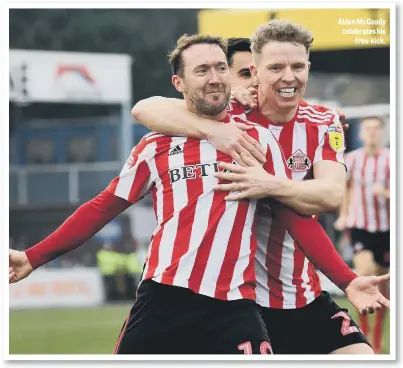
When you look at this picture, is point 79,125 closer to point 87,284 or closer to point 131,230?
point 131,230

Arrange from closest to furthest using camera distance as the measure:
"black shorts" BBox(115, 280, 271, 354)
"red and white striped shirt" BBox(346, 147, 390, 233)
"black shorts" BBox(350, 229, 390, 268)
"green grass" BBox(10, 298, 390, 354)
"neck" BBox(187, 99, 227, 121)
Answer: "black shorts" BBox(115, 280, 271, 354) < "neck" BBox(187, 99, 227, 121) < "green grass" BBox(10, 298, 390, 354) < "black shorts" BBox(350, 229, 390, 268) < "red and white striped shirt" BBox(346, 147, 390, 233)

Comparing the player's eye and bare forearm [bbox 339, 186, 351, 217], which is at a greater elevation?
the player's eye

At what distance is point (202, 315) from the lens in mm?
3191

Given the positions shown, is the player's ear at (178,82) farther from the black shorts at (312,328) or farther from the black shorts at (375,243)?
the black shorts at (375,243)

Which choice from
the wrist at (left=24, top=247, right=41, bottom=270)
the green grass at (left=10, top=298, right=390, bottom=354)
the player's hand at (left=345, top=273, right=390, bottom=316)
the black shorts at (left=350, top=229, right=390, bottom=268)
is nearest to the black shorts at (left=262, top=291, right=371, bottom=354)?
the player's hand at (left=345, top=273, right=390, bottom=316)

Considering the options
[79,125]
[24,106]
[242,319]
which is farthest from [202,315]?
[79,125]

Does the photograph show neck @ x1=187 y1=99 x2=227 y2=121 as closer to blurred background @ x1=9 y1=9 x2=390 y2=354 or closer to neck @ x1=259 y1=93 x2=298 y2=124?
neck @ x1=259 y1=93 x2=298 y2=124

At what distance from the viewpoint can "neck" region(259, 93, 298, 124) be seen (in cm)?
352

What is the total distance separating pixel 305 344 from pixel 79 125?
30.2ft

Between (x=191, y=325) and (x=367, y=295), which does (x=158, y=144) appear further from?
(x=367, y=295)

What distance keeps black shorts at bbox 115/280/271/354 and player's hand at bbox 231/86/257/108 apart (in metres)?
0.75

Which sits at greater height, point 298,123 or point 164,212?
point 298,123

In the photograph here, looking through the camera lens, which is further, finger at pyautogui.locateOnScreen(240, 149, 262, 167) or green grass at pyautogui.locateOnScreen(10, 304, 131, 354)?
green grass at pyautogui.locateOnScreen(10, 304, 131, 354)

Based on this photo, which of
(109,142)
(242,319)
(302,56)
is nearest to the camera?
(242,319)
